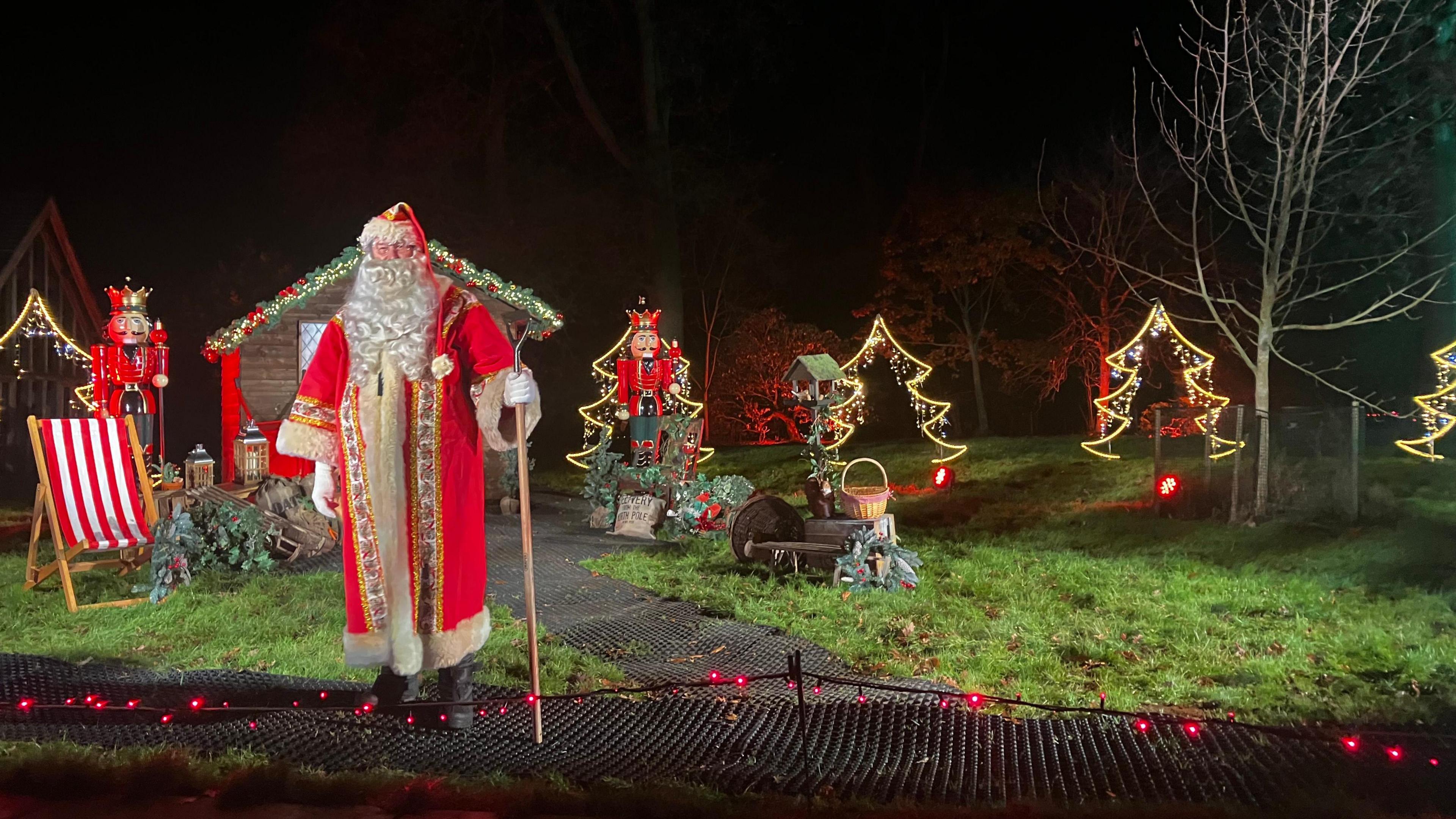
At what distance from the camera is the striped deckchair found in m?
6.74

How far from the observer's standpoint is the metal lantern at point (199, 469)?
9859 mm

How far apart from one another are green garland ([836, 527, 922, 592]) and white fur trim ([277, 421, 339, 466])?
3999 millimetres

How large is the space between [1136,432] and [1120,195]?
4.07 meters

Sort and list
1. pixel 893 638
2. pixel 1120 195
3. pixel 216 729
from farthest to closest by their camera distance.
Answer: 1. pixel 1120 195
2. pixel 893 638
3. pixel 216 729

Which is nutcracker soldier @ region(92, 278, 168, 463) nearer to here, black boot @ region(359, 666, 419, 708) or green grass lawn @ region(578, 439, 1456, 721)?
green grass lawn @ region(578, 439, 1456, 721)

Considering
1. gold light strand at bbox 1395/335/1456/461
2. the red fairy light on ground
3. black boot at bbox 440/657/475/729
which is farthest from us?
gold light strand at bbox 1395/335/1456/461

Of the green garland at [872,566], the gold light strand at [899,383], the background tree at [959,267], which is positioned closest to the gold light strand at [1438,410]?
the gold light strand at [899,383]

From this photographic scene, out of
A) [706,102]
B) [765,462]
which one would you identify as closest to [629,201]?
[706,102]

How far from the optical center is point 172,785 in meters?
3.34

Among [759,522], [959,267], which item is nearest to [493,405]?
[759,522]

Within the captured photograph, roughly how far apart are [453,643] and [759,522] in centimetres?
410

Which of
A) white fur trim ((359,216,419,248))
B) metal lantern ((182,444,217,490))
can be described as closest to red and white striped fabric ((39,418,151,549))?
metal lantern ((182,444,217,490))

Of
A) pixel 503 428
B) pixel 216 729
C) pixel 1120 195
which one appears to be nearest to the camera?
pixel 216 729

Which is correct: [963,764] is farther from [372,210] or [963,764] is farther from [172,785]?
[372,210]
